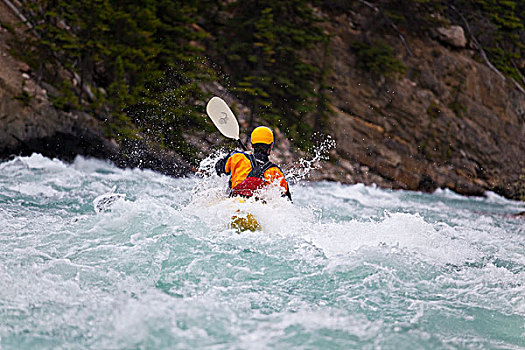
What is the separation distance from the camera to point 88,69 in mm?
9945

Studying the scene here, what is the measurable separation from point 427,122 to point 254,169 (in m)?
9.92

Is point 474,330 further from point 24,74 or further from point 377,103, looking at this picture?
point 377,103

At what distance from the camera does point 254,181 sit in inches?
181

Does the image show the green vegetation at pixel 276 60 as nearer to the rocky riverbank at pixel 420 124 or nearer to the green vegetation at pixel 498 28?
the rocky riverbank at pixel 420 124

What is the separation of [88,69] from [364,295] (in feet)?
29.1

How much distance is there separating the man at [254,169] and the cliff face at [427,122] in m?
7.28

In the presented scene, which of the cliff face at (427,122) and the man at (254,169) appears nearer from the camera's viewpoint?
the man at (254,169)

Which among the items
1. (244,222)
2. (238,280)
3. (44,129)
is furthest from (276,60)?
(238,280)

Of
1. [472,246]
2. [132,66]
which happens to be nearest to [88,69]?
[132,66]

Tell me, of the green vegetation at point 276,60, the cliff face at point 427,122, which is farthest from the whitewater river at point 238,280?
the cliff face at point 427,122

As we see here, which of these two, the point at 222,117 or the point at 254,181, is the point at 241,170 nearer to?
the point at 254,181

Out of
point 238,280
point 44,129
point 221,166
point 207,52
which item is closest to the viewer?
point 238,280

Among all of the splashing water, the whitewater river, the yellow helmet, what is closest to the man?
the yellow helmet

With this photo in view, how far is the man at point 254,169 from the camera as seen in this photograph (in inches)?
182
